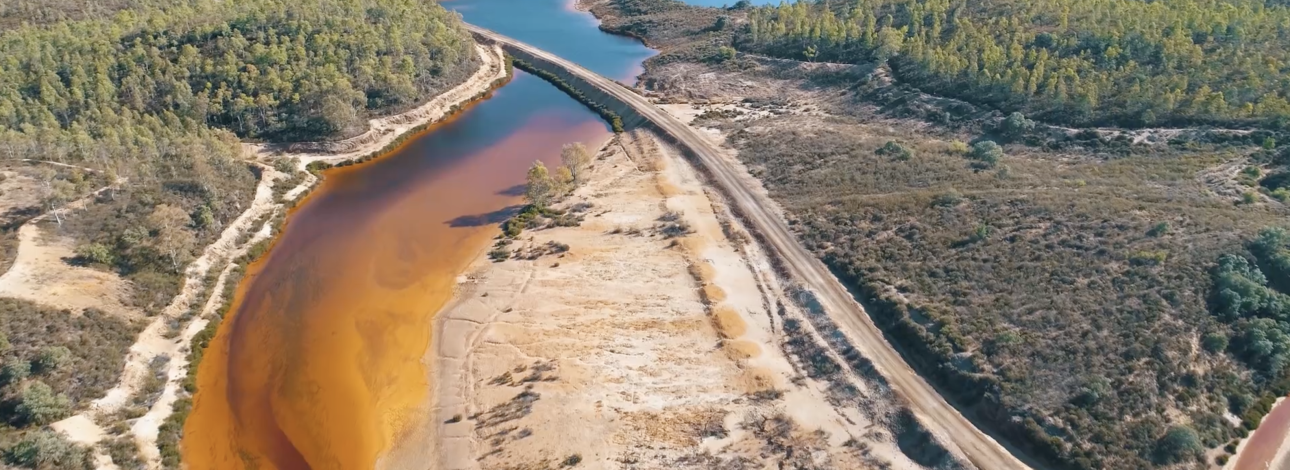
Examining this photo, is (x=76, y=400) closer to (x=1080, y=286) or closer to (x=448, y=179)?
(x=448, y=179)

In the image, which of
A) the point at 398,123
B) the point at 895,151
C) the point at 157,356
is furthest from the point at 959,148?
the point at 157,356

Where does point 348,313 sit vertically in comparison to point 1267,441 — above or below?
above

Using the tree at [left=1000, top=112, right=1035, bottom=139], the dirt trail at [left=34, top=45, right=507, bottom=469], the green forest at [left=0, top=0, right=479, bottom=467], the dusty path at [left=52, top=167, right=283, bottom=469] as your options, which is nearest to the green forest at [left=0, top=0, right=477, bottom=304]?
the green forest at [left=0, top=0, right=479, bottom=467]

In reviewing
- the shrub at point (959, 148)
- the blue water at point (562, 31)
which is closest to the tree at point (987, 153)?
the shrub at point (959, 148)

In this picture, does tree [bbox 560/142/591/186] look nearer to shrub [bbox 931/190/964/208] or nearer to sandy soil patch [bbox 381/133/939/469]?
sandy soil patch [bbox 381/133/939/469]

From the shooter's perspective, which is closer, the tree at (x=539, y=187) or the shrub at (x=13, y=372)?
the shrub at (x=13, y=372)

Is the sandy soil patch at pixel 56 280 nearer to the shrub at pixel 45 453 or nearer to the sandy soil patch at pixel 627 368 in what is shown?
the shrub at pixel 45 453

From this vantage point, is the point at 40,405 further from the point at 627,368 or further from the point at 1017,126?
the point at 1017,126
